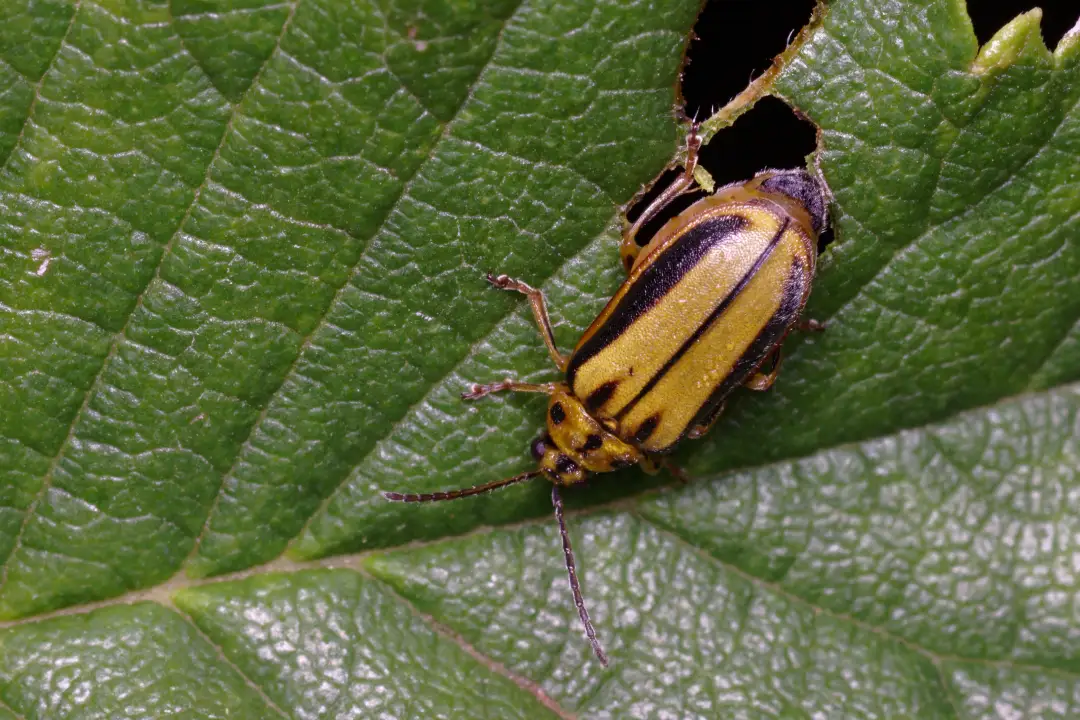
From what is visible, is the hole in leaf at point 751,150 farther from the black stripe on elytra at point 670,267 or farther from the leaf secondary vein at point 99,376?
the leaf secondary vein at point 99,376

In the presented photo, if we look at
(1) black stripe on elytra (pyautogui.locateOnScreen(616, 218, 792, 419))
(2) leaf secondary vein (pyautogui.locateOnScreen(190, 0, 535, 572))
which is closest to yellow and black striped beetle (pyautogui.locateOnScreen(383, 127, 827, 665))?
(1) black stripe on elytra (pyautogui.locateOnScreen(616, 218, 792, 419))

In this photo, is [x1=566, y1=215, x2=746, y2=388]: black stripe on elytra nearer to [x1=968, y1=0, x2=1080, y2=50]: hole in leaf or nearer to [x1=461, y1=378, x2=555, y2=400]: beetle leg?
[x1=461, y1=378, x2=555, y2=400]: beetle leg

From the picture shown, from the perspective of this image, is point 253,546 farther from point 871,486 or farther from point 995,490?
point 995,490

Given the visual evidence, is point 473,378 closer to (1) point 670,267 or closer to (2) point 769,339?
(1) point 670,267

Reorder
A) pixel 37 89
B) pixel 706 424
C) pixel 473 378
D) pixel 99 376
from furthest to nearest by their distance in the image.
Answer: pixel 706 424, pixel 473 378, pixel 99 376, pixel 37 89

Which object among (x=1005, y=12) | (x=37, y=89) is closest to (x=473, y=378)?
(x=37, y=89)

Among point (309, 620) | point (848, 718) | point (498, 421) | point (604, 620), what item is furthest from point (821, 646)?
point (309, 620)
